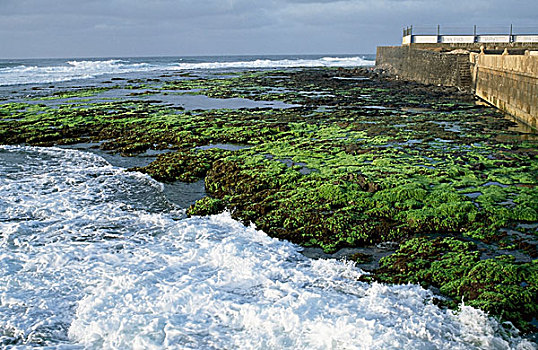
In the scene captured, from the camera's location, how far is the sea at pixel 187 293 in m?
4.52

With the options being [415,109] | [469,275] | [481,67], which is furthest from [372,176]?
[481,67]

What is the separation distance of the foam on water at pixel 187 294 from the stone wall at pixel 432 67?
19.9 meters

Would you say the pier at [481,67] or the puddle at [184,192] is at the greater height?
the pier at [481,67]

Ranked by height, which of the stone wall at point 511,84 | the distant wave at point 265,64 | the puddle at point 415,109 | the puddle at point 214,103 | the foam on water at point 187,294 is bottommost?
the foam on water at point 187,294

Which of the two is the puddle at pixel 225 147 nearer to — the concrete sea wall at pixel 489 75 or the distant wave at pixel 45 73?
the concrete sea wall at pixel 489 75

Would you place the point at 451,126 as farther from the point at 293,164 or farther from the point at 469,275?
the point at 469,275

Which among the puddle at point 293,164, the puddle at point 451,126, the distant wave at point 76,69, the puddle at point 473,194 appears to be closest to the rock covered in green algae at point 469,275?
the puddle at point 473,194

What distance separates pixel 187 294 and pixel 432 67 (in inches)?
1035

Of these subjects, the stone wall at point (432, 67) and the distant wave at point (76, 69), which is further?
the distant wave at point (76, 69)

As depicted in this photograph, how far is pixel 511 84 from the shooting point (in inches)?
609

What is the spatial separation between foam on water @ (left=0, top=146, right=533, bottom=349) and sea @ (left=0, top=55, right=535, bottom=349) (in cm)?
1

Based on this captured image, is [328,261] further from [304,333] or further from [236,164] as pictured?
[236,164]

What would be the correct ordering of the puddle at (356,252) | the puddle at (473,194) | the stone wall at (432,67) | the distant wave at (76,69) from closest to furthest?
1. the puddle at (356,252)
2. the puddle at (473,194)
3. the stone wall at (432,67)
4. the distant wave at (76,69)

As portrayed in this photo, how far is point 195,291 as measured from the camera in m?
5.43
